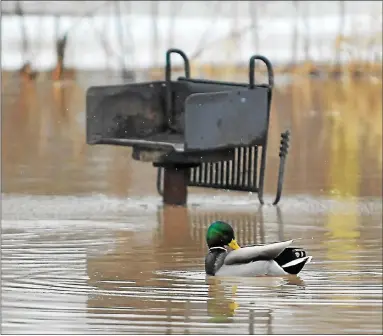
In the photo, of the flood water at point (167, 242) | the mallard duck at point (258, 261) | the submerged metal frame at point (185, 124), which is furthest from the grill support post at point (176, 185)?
the mallard duck at point (258, 261)

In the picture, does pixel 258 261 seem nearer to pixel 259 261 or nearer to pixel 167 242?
pixel 259 261

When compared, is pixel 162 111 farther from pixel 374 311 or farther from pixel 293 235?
pixel 374 311

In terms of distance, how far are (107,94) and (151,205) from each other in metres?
1.02

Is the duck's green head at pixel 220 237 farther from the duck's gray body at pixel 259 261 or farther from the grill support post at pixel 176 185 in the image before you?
the grill support post at pixel 176 185

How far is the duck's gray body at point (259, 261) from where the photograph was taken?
996cm

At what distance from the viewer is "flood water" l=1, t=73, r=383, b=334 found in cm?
867

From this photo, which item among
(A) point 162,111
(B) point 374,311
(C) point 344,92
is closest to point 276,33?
(C) point 344,92

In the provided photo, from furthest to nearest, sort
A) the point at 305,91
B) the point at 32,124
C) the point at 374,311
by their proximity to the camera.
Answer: the point at 305,91 < the point at 32,124 < the point at 374,311

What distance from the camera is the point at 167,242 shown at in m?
11.5

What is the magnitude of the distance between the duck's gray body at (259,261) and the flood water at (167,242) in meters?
0.08

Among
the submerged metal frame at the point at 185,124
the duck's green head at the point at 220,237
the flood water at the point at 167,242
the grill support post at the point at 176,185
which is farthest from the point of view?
the grill support post at the point at 176,185

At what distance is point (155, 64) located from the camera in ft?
107

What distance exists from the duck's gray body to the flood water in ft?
0.27

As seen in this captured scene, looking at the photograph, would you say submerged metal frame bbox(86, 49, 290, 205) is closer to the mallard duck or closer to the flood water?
the flood water
